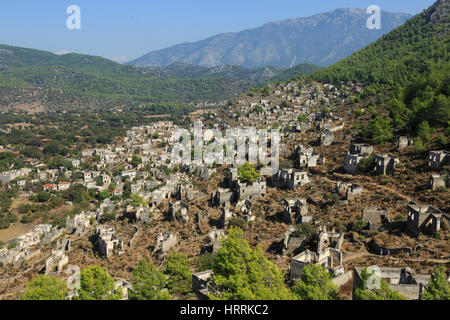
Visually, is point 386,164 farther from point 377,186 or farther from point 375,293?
point 375,293

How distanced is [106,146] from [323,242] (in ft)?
274

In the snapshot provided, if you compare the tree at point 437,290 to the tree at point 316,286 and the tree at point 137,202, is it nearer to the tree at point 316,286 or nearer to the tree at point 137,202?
the tree at point 316,286

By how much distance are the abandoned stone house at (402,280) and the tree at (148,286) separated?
8.58 meters

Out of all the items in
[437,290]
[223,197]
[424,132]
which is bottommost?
[223,197]

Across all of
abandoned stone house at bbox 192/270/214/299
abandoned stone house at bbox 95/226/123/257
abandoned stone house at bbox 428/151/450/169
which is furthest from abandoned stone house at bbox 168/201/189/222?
abandoned stone house at bbox 428/151/450/169

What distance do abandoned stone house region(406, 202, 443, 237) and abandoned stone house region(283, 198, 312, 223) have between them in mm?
6885

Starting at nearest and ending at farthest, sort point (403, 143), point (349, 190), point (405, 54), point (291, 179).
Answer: point (349, 190) → point (291, 179) → point (403, 143) → point (405, 54)

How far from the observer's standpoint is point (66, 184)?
207 ft

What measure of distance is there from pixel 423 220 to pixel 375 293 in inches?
426

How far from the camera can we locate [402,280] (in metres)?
17.4

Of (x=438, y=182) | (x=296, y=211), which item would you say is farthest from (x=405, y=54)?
(x=296, y=211)

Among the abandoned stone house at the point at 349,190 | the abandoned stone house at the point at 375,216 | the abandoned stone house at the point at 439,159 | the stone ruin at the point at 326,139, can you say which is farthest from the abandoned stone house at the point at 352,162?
the abandoned stone house at the point at 375,216

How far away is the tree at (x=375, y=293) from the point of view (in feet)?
44.0
